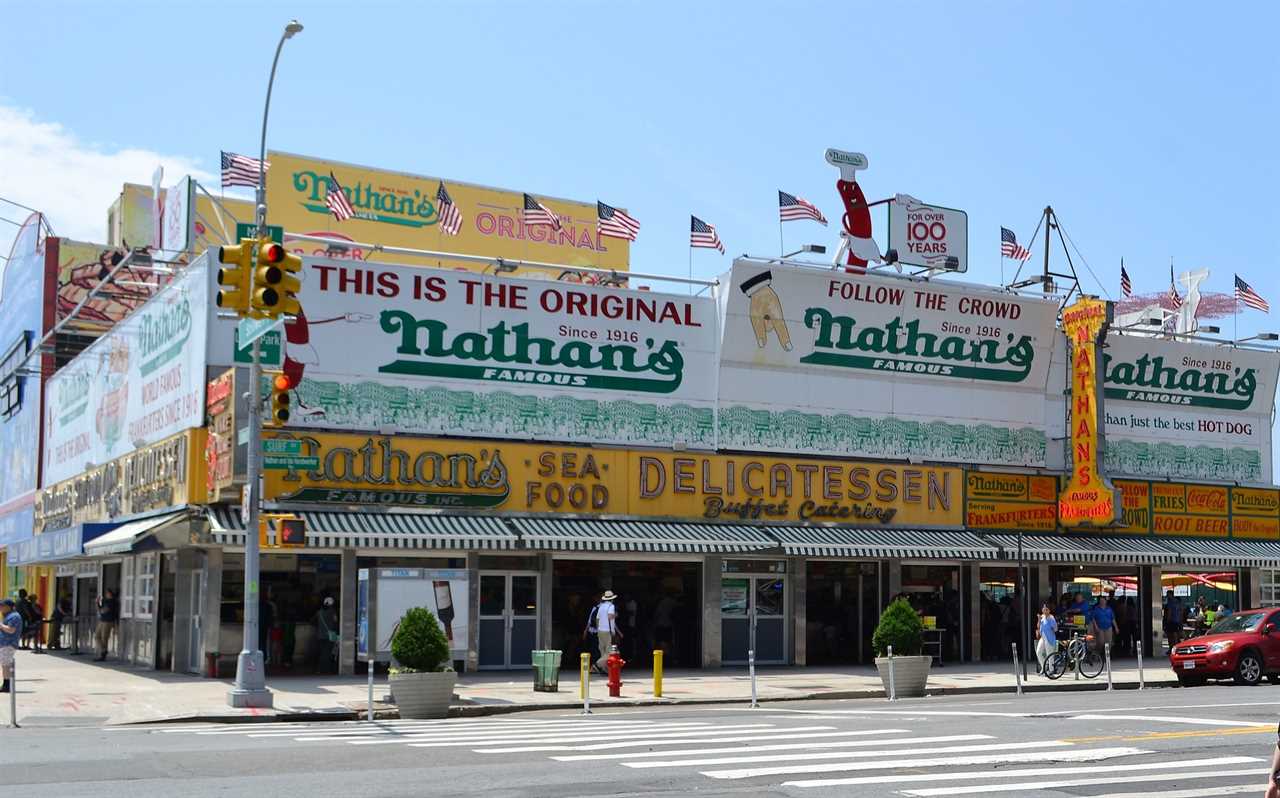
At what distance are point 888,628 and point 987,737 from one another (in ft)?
32.2

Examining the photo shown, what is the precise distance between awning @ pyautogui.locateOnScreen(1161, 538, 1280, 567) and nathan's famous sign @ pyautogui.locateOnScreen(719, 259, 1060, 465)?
446cm

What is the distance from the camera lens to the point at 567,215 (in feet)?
200

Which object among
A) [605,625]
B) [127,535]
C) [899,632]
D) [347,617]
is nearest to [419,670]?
[605,625]

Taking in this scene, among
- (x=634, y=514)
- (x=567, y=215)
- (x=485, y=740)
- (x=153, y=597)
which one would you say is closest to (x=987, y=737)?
(x=485, y=740)

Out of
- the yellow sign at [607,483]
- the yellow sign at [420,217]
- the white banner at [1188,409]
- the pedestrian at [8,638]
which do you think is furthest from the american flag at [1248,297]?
the pedestrian at [8,638]

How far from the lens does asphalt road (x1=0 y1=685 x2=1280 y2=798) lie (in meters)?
12.4

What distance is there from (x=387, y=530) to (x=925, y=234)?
1594 cm

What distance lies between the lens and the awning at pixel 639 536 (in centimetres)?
2897

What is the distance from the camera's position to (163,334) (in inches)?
1241

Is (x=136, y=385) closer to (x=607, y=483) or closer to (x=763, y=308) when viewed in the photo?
(x=607, y=483)

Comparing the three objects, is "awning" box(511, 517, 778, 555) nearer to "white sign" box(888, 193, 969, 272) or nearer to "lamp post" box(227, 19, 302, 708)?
"lamp post" box(227, 19, 302, 708)

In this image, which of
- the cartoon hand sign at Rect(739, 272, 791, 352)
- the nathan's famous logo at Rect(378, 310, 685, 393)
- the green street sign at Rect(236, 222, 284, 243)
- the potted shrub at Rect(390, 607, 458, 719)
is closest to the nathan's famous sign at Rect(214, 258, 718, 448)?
the nathan's famous logo at Rect(378, 310, 685, 393)

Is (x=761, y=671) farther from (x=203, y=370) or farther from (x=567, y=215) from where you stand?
(x=567, y=215)

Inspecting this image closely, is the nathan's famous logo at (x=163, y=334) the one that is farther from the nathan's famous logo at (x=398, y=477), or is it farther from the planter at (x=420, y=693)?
the planter at (x=420, y=693)
